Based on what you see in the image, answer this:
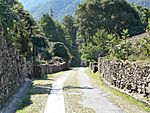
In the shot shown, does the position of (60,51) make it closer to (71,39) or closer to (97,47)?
(97,47)

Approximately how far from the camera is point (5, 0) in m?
27.5

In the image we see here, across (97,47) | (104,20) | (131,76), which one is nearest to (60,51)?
(104,20)

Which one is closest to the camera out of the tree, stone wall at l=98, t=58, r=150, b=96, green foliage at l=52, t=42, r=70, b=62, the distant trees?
stone wall at l=98, t=58, r=150, b=96

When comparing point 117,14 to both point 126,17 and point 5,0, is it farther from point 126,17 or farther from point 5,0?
point 5,0

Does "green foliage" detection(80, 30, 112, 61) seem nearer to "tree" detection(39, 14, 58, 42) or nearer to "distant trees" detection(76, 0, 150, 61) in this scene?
"distant trees" detection(76, 0, 150, 61)

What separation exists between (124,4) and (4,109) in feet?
194

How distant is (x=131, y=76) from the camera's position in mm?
25391

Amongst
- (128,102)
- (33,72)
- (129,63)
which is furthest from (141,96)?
(33,72)

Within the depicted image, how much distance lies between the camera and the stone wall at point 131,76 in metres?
21.7

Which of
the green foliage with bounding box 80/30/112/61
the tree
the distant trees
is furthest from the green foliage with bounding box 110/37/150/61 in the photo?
the tree

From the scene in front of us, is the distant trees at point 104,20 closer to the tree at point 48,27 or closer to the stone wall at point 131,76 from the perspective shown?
the tree at point 48,27

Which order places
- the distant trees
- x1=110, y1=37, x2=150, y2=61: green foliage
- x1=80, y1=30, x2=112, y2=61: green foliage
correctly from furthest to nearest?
the distant trees → x1=80, y1=30, x2=112, y2=61: green foliage → x1=110, y1=37, x2=150, y2=61: green foliage

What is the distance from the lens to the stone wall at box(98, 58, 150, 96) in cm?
2170

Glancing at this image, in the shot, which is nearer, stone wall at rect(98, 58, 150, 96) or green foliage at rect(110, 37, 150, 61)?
stone wall at rect(98, 58, 150, 96)
